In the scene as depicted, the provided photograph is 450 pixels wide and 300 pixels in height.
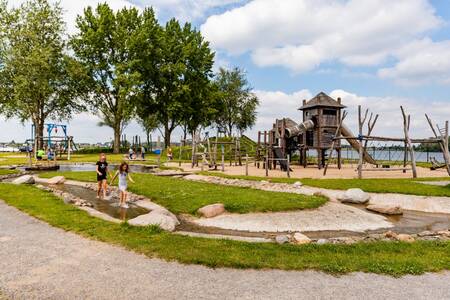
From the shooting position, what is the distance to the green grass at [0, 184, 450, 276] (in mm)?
7406

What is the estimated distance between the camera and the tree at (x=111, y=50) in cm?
5197

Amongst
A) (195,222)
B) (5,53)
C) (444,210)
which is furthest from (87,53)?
(444,210)

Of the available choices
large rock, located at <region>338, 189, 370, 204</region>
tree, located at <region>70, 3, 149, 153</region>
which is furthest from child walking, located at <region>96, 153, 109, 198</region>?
tree, located at <region>70, 3, 149, 153</region>

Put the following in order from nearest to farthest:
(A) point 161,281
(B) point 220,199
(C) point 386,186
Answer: (A) point 161,281, (B) point 220,199, (C) point 386,186

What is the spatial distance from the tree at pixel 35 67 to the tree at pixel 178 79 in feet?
38.0

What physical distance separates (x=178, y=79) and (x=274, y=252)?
165 feet

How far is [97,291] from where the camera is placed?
6055mm

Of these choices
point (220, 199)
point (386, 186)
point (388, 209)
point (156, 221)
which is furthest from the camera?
point (386, 186)

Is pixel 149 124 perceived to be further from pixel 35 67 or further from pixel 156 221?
pixel 156 221

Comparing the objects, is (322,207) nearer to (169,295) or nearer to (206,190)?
(206,190)

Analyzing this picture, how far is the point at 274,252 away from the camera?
27.3 feet

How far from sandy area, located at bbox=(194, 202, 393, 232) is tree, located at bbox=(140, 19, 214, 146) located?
41452 mm

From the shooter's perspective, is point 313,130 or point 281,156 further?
point 313,130

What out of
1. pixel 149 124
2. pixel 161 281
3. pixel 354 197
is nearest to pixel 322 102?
pixel 354 197
